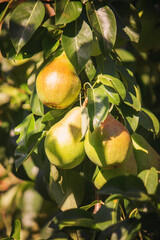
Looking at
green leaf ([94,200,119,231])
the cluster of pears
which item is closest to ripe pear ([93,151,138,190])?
the cluster of pears

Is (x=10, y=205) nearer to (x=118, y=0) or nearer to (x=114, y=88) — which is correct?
(x=114, y=88)

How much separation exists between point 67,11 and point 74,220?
0.59 meters

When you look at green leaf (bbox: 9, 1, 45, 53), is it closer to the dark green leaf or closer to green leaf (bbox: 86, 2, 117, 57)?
green leaf (bbox: 86, 2, 117, 57)

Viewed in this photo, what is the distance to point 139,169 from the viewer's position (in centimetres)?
112

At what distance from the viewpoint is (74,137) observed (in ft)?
3.18

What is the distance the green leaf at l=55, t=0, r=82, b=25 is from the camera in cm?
99

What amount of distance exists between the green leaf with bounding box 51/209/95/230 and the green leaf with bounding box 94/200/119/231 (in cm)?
2

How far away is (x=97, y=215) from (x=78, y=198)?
27 centimetres

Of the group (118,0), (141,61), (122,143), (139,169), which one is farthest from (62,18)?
(141,61)

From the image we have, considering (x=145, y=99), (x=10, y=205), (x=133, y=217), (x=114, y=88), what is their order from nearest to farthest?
(x=133, y=217) < (x=114, y=88) < (x=10, y=205) < (x=145, y=99)

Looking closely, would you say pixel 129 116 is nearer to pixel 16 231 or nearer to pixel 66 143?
pixel 66 143

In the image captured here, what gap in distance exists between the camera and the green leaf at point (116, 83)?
0.99 meters

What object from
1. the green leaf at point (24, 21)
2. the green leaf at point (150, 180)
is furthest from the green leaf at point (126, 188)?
the green leaf at point (24, 21)

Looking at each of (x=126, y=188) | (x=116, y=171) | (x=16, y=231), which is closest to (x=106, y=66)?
(x=116, y=171)
